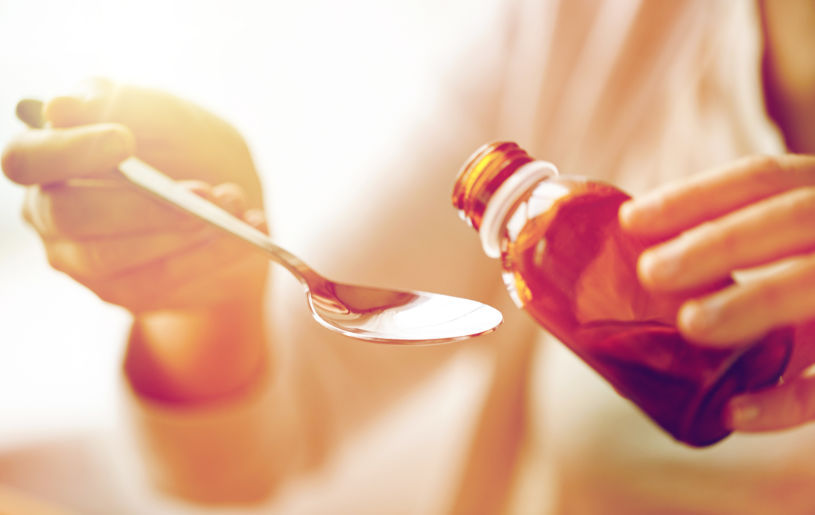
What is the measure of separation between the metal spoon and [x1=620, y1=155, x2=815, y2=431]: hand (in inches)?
3.0

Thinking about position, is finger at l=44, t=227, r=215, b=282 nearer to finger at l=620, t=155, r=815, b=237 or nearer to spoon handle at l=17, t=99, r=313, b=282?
spoon handle at l=17, t=99, r=313, b=282

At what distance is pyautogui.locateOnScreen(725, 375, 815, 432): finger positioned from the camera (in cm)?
24

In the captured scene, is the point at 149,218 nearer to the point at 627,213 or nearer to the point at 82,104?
the point at 82,104

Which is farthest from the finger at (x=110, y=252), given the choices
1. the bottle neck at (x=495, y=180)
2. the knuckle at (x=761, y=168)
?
the knuckle at (x=761, y=168)

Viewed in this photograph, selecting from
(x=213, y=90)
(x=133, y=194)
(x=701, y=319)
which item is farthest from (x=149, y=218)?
(x=701, y=319)

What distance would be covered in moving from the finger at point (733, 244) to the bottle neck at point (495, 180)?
0.06 m

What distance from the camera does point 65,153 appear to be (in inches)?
8.8

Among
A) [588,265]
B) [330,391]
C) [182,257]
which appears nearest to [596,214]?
[588,265]

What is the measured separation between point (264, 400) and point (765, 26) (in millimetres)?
459

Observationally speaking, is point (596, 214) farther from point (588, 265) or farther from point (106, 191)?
point (106, 191)

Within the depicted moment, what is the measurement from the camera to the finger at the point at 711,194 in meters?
0.22

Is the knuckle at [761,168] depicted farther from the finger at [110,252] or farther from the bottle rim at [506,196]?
the finger at [110,252]

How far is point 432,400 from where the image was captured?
57 centimetres

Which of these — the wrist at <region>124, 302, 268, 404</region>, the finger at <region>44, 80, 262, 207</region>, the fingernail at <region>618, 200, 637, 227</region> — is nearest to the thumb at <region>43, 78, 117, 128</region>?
the finger at <region>44, 80, 262, 207</region>
